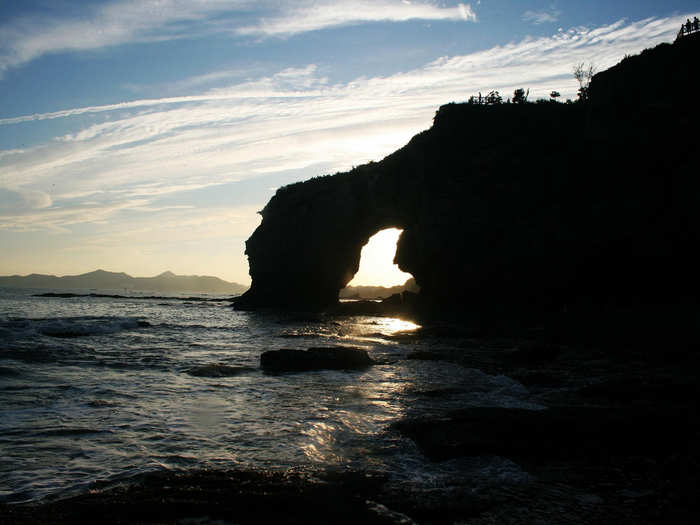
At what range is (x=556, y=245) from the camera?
30.1m

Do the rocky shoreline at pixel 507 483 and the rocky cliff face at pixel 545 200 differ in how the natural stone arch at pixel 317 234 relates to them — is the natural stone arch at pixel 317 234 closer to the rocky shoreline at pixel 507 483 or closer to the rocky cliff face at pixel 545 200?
the rocky cliff face at pixel 545 200

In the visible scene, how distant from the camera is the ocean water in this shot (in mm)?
5812

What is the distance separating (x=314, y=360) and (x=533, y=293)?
22935 mm

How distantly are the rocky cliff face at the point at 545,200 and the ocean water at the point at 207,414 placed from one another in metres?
18.8

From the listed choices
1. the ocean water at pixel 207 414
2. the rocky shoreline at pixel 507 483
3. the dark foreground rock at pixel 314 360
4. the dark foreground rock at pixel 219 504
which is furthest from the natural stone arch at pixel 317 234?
the dark foreground rock at pixel 219 504

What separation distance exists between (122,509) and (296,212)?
1842 inches

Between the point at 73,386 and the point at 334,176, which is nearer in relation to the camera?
the point at 73,386

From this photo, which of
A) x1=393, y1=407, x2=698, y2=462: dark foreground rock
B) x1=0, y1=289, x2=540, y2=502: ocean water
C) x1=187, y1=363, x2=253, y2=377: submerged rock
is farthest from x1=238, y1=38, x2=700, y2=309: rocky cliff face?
x1=187, y1=363, x2=253, y2=377: submerged rock

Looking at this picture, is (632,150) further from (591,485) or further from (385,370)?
(591,485)

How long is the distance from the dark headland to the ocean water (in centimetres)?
47

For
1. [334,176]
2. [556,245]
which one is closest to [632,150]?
[556,245]

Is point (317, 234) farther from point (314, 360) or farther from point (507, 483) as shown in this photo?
point (507, 483)

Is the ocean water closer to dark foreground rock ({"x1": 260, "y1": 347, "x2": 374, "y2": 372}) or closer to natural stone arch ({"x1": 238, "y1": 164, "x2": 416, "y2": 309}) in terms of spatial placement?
dark foreground rock ({"x1": 260, "y1": 347, "x2": 374, "y2": 372})

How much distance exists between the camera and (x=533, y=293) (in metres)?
32.1
